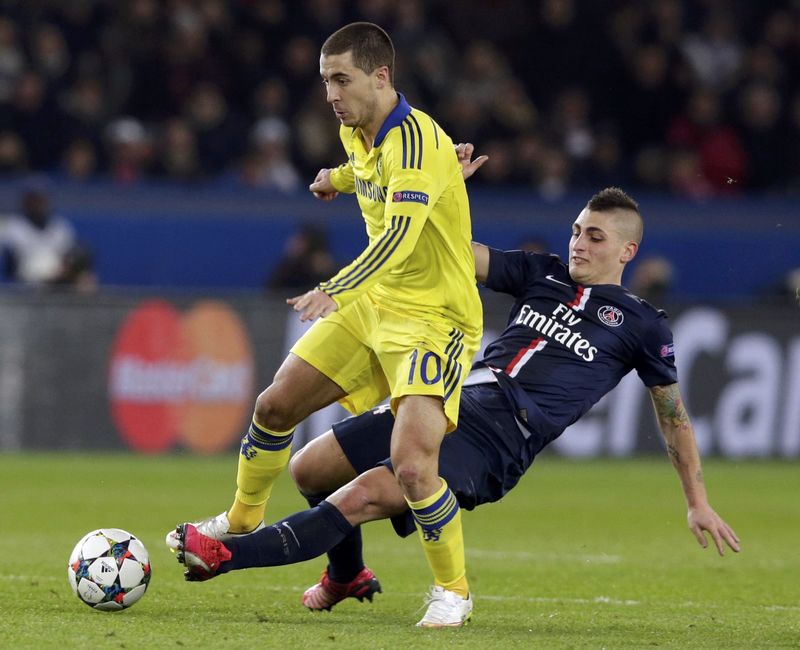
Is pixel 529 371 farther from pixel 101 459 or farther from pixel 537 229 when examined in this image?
pixel 537 229

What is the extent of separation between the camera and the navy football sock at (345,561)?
19.7ft

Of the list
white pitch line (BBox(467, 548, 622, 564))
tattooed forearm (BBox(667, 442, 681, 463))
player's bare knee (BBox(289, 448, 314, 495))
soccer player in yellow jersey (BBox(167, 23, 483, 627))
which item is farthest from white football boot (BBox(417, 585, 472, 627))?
white pitch line (BBox(467, 548, 622, 564))

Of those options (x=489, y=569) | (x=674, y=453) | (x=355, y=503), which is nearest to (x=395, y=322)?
(x=355, y=503)

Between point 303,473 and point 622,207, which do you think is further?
point 622,207

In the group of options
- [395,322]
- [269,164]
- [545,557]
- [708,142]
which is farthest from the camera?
[708,142]

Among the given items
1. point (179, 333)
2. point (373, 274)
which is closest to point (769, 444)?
point (179, 333)

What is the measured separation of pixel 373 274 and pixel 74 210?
967cm

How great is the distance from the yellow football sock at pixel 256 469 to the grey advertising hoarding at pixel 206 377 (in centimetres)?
642

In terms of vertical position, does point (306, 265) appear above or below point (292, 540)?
above

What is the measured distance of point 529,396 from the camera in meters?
5.98

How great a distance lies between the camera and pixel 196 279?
15031 mm

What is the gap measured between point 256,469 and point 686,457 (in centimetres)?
171

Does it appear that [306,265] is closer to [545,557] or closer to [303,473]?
[545,557]

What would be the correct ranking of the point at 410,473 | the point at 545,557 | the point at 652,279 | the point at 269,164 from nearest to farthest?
1. the point at 410,473
2. the point at 545,557
3. the point at 652,279
4. the point at 269,164
